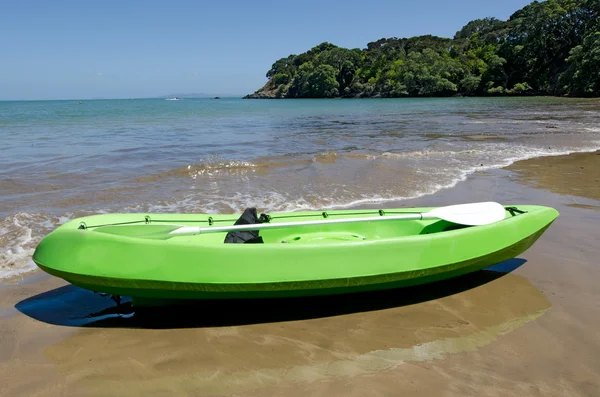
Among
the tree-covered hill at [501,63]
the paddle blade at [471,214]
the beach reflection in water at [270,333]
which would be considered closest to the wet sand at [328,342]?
the beach reflection in water at [270,333]

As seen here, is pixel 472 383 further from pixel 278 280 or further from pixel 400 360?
pixel 278 280

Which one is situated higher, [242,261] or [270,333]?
[242,261]

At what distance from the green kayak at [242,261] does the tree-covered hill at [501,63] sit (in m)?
55.5

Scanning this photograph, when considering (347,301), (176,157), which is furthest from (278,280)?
(176,157)

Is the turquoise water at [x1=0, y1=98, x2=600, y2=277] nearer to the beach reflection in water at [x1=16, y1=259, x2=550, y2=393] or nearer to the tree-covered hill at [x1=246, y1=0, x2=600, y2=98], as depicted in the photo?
the beach reflection in water at [x1=16, y1=259, x2=550, y2=393]

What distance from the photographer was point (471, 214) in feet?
13.8

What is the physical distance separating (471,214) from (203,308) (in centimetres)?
275

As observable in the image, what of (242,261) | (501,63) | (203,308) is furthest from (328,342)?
(501,63)

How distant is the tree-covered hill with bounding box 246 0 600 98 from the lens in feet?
176

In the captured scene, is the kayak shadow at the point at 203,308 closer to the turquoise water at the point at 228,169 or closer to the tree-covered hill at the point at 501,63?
the turquoise water at the point at 228,169

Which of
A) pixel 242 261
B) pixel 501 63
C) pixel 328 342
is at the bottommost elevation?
pixel 328 342

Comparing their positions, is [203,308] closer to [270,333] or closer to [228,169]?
[270,333]

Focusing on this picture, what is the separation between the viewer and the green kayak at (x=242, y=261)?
3.12m

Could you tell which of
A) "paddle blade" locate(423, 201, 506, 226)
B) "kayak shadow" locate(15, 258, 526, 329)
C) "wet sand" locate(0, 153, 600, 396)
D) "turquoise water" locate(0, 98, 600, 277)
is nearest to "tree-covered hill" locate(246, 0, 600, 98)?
"turquoise water" locate(0, 98, 600, 277)
